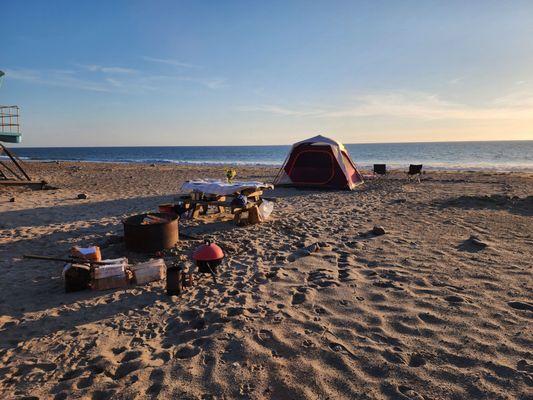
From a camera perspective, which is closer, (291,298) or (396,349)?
(396,349)

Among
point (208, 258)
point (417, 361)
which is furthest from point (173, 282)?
point (417, 361)

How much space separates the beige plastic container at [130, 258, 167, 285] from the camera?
5.07 metres

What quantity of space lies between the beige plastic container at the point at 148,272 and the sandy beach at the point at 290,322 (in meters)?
0.14

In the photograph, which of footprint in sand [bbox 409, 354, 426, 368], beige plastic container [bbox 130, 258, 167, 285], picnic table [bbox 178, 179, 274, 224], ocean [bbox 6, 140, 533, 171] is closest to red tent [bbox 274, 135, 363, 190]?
picnic table [bbox 178, 179, 274, 224]

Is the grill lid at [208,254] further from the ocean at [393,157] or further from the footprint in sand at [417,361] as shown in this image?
the ocean at [393,157]

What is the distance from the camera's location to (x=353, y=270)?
5.53 m

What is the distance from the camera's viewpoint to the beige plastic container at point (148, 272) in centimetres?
507

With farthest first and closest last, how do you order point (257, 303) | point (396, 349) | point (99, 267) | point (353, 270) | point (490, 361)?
point (353, 270) → point (99, 267) → point (257, 303) → point (396, 349) → point (490, 361)

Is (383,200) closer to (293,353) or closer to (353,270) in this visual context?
(353,270)

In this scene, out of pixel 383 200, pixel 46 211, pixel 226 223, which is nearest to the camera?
pixel 226 223

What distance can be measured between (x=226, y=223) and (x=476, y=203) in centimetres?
763

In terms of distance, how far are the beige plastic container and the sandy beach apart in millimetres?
142

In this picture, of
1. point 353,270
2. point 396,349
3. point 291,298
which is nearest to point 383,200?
point 353,270

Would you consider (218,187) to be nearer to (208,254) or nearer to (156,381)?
(208,254)
